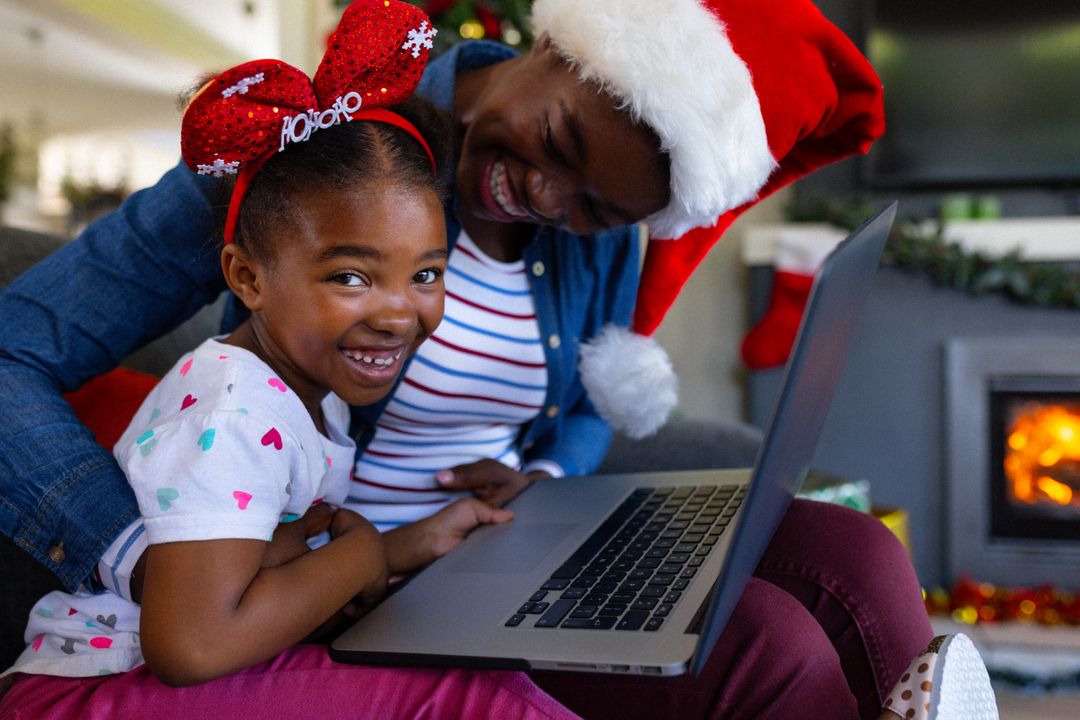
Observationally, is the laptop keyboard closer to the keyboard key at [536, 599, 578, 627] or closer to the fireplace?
the keyboard key at [536, 599, 578, 627]

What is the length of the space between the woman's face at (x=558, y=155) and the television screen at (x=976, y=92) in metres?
1.86

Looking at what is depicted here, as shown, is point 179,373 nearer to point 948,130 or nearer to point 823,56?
point 823,56

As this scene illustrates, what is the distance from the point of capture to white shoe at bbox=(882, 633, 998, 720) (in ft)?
2.02


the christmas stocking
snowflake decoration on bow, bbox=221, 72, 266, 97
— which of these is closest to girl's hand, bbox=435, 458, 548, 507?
snowflake decoration on bow, bbox=221, 72, 266, 97

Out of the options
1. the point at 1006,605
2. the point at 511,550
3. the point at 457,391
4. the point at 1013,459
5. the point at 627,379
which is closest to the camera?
the point at 511,550

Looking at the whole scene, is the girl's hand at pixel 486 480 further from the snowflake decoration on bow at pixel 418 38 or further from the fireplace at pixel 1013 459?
the fireplace at pixel 1013 459

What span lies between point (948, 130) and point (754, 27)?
189cm

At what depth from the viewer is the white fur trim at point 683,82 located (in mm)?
877

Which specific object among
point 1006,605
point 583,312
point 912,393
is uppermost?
point 583,312

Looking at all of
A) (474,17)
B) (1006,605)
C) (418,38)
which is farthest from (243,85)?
(1006,605)

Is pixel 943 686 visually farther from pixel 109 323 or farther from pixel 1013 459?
pixel 1013 459

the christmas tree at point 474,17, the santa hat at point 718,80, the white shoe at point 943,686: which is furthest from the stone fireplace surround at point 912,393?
the white shoe at point 943,686

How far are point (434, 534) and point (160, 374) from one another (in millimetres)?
459

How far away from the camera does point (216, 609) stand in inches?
24.1
